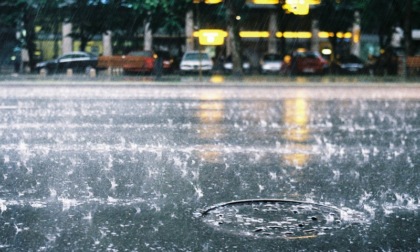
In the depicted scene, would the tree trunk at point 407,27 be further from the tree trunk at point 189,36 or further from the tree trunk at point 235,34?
the tree trunk at point 189,36

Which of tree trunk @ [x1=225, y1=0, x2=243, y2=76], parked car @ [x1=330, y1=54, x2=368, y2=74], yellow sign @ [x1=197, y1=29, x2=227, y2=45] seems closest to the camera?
yellow sign @ [x1=197, y1=29, x2=227, y2=45]

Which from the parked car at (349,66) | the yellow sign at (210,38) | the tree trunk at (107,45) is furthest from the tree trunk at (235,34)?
the tree trunk at (107,45)

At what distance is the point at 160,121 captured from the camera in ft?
42.9

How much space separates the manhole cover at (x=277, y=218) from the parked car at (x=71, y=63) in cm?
3472

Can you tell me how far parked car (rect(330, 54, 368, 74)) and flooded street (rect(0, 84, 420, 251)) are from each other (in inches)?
1022

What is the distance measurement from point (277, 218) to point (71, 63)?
3600 cm

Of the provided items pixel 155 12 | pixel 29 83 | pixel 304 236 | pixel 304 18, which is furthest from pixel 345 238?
pixel 304 18

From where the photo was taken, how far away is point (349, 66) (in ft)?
130

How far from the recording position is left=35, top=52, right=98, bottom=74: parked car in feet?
131

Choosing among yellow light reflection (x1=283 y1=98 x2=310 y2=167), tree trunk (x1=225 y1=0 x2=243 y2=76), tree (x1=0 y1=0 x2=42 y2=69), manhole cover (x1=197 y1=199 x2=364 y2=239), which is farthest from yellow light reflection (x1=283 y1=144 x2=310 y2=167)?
tree (x1=0 y1=0 x2=42 y2=69)

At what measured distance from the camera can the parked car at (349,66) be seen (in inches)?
1550

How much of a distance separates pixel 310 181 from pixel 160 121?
6471 mm

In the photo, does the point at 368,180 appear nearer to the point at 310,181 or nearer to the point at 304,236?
the point at 310,181

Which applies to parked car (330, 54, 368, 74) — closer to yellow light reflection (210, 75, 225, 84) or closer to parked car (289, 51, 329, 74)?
parked car (289, 51, 329, 74)
